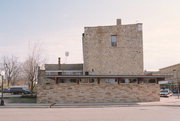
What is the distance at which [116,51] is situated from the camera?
38.2 metres

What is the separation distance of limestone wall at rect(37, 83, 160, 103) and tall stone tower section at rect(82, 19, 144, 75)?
8.75m

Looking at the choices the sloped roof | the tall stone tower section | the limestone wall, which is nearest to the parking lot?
the limestone wall

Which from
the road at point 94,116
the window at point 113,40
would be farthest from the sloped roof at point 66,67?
the road at point 94,116

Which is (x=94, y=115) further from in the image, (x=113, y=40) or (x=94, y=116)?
(x=113, y=40)

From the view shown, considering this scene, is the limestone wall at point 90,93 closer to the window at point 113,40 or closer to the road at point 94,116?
the road at point 94,116

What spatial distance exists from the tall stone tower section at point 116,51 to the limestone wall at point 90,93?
28.7 ft

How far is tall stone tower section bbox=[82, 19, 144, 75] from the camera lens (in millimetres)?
37781

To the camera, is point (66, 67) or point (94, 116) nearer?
point (94, 116)

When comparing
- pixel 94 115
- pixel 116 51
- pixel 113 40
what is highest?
pixel 113 40

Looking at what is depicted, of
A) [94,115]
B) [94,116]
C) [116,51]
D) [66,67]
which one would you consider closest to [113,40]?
[116,51]

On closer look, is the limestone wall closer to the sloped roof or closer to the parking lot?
the parking lot

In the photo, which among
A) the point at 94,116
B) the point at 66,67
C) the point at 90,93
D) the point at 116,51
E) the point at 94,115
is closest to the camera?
the point at 94,116

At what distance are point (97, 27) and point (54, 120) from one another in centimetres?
2675

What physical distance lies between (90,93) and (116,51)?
11960mm
